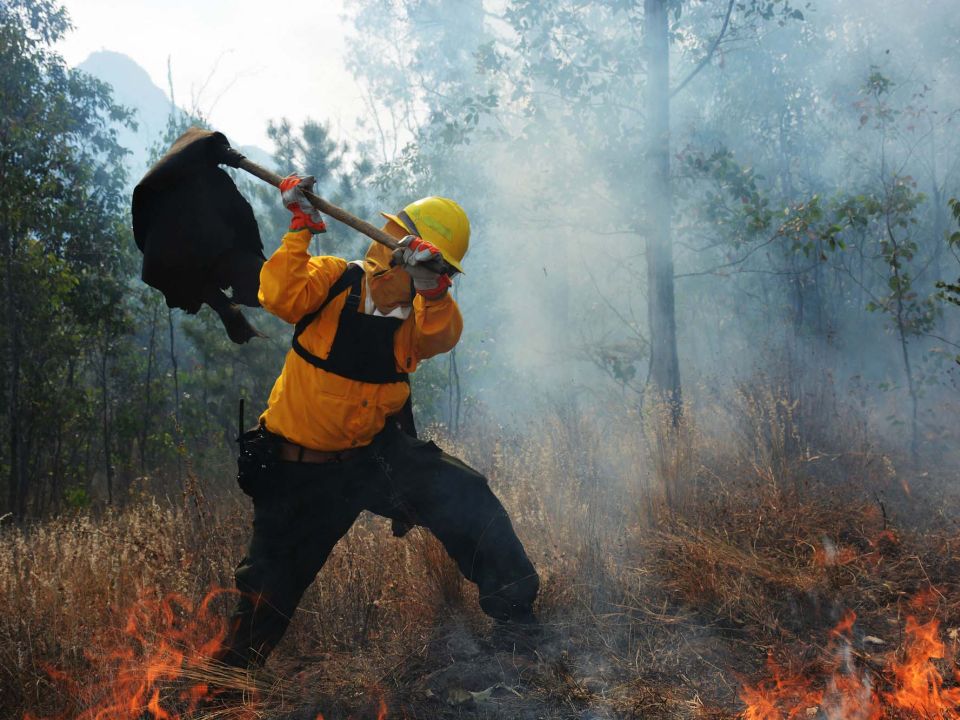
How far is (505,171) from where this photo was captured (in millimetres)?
8398

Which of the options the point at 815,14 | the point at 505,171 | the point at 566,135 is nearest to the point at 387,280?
the point at 566,135

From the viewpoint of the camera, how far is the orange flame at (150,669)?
290 centimetres

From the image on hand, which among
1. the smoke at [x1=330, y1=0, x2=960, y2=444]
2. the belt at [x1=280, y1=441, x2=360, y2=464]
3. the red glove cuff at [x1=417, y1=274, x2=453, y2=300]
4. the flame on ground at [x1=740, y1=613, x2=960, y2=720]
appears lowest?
A: the flame on ground at [x1=740, y1=613, x2=960, y2=720]

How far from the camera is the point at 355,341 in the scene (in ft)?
10.1

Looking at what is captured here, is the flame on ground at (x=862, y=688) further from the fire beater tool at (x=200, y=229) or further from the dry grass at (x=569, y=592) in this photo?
the fire beater tool at (x=200, y=229)

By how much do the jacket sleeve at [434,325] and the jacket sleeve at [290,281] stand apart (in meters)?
0.44

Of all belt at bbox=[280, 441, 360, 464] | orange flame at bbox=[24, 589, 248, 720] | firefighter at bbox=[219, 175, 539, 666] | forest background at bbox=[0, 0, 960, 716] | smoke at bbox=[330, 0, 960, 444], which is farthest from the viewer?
smoke at bbox=[330, 0, 960, 444]

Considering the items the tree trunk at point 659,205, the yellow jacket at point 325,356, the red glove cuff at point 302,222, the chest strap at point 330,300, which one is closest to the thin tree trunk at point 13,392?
the yellow jacket at point 325,356

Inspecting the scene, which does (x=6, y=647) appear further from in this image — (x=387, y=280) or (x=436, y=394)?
(x=436, y=394)

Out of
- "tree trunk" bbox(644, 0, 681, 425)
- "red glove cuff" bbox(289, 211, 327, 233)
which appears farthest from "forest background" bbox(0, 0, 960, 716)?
"red glove cuff" bbox(289, 211, 327, 233)

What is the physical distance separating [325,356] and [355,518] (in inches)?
30.1

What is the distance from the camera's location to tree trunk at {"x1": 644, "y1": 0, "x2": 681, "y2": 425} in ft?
22.5

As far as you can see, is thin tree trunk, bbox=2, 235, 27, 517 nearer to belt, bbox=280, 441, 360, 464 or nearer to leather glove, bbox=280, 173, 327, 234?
belt, bbox=280, 441, 360, 464

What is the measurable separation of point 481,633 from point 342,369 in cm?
149
